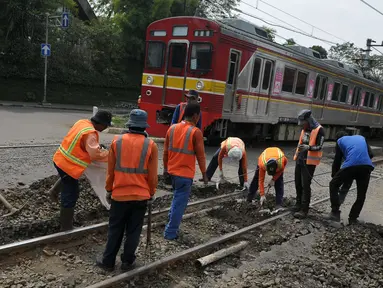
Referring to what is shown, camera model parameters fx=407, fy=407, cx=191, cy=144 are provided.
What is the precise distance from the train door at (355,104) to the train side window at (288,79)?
251 inches

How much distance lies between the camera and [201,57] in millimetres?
11508

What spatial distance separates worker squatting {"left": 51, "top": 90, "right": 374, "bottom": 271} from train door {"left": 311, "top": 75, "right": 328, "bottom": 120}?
29.8 ft

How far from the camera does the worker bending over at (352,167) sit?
6527 mm

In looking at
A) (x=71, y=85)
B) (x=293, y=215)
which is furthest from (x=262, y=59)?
(x=71, y=85)

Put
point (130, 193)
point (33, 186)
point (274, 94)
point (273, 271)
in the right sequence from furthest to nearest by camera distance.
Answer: point (274, 94)
point (33, 186)
point (273, 271)
point (130, 193)

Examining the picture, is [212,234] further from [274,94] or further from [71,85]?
[71,85]

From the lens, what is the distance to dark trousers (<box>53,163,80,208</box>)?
4883mm

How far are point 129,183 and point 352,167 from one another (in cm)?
403

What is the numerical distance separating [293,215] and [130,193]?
3.73m

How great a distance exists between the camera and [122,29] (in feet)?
98.5

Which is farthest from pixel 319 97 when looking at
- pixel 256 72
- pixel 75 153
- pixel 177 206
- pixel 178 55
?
pixel 75 153

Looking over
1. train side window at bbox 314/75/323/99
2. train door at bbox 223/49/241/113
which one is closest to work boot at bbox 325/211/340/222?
train door at bbox 223/49/241/113

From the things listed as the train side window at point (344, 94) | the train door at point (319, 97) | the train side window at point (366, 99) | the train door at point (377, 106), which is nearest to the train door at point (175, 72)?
the train door at point (319, 97)

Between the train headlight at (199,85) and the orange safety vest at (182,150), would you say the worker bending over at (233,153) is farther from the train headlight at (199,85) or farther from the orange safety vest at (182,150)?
the train headlight at (199,85)
